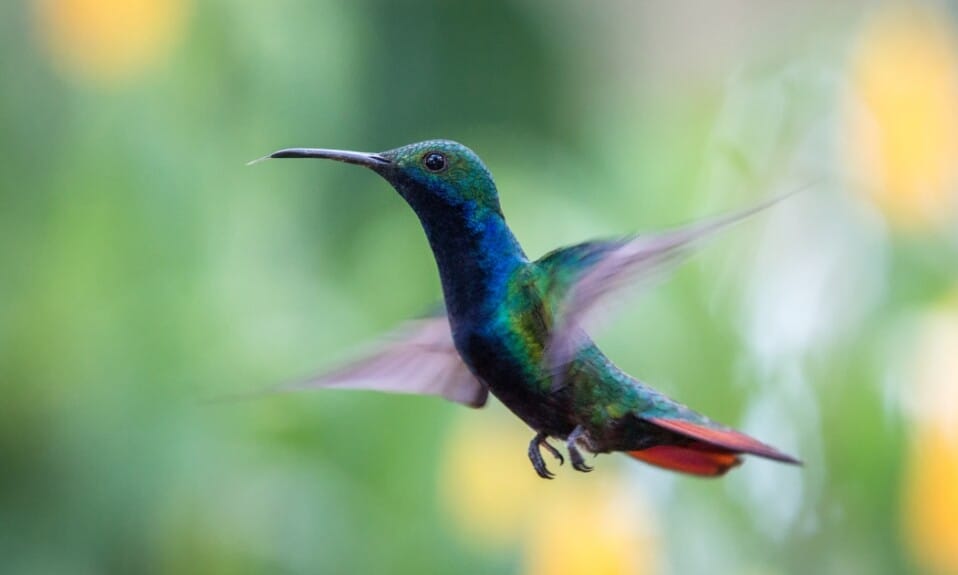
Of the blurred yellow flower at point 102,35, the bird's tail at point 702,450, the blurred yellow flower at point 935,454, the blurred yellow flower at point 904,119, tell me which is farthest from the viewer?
the blurred yellow flower at point 102,35

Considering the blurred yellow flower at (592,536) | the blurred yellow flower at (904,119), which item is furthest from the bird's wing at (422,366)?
the blurred yellow flower at (904,119)

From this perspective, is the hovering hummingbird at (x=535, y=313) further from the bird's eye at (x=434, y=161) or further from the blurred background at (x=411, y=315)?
the blurred background at (x=411, y=315)

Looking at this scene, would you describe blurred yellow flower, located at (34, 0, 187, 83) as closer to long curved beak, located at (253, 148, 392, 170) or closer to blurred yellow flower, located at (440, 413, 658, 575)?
blurred yellow flower, located at (440, 413, 658, 575)

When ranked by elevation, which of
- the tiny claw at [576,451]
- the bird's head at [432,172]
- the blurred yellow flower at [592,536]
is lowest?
the blurred yellow flower at [592,536]

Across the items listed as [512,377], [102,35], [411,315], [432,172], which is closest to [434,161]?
[432,172]

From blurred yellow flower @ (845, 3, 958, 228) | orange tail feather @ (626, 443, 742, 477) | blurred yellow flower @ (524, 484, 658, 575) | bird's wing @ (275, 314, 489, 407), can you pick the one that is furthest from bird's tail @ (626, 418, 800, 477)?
blurred yellow flower @ (845, 3, 958, 228)

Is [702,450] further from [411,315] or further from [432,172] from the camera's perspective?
[411,315]

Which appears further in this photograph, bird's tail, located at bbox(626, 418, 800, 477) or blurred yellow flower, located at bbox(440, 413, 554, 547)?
blurred yellow flower, located at bbox(440, 413, 554, 547)
